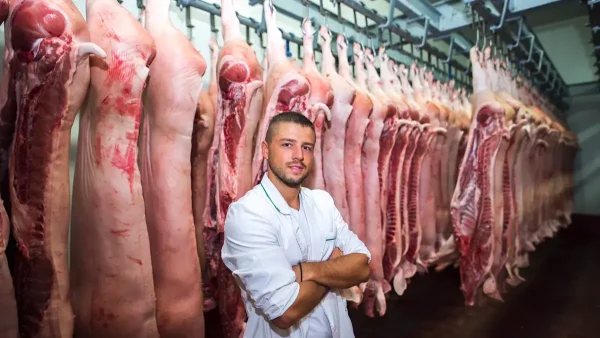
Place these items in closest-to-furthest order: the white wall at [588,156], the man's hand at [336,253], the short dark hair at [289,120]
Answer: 1. the short dark hair at [289,120]
2. the man's hand at [336,253]
3. the white wall at [588,156]

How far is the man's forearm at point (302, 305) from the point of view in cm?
151

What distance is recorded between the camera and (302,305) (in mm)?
1534

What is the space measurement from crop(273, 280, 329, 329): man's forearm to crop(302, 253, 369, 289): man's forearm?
0.11 feet

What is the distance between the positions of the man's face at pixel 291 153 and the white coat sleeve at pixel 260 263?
21 centimetres

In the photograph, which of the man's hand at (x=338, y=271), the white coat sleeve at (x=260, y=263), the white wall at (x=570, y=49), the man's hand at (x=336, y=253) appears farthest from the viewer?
the white wall at (x=570, y=49)

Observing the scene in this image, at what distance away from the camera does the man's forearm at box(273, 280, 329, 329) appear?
1.51 metres

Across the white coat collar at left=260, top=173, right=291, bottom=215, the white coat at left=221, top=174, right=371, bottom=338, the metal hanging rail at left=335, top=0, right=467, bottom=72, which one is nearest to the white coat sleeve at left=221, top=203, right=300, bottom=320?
the white coat at left=221, top=174, right=371, bottom=338


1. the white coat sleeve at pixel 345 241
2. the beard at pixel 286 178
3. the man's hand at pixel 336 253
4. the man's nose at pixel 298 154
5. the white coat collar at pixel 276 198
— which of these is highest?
the man's nose at pixel 298 154

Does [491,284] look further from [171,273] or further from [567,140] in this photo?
[567,140]

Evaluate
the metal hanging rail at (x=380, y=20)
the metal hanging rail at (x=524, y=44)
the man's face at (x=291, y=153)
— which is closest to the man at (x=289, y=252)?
the man's face at (x=291, y=153)

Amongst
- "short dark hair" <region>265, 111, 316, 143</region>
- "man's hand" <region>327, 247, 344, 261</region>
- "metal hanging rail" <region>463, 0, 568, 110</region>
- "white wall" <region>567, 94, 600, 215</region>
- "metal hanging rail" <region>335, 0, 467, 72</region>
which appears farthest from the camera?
"white wall" <region>567, 94, 600, 215</region>

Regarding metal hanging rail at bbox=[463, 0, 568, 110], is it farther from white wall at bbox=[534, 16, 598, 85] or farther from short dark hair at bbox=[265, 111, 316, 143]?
short dark hair at bbox=[265, 111, 316, 143]

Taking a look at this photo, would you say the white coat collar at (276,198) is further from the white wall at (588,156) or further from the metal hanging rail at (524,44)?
the white wall at (588,156)

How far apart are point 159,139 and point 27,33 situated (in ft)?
2.08
